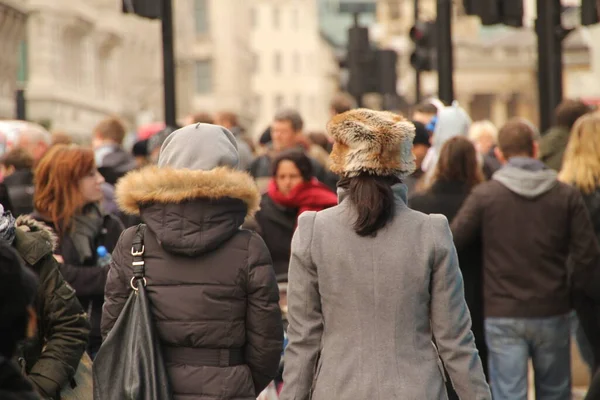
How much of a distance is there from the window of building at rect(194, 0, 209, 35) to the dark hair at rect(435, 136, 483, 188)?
88.4 meters

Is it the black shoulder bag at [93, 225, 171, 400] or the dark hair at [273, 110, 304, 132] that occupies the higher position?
the dark hair at [273, 110, 304, 132]

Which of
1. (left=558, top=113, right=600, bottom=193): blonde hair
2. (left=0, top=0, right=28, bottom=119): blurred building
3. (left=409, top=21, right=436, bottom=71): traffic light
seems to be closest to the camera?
(left=558, top=113, right=600, bottom=193): blonde hair

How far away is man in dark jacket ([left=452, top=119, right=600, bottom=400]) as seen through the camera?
8391mm

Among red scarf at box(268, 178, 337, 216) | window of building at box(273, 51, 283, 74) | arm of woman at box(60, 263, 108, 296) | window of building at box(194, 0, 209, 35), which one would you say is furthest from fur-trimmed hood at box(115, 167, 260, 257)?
window of building at box(273, 51, 283, 74)

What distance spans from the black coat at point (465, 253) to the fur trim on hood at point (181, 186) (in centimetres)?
291

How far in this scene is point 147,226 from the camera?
19.6 ft

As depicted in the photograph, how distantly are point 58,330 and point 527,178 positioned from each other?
335 centimetres

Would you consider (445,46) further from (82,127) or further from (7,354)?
(82,127)

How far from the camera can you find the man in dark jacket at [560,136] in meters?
11.1

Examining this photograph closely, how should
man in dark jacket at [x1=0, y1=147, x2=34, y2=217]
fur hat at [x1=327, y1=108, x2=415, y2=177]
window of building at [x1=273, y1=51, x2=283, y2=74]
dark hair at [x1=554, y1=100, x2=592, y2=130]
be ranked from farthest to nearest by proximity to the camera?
1. window of building at [x1=273, y1=51, x2=283, y2=74]
2. dark hair at [x1=554, y1=100, x2=592, y2=130]
3. man in dark jacket at [x1=0, y1=147, x2=34, y2=217]
4. fur hat at [x1=327, y1=108, x2=415, y2=177]

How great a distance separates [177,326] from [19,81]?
3926cm

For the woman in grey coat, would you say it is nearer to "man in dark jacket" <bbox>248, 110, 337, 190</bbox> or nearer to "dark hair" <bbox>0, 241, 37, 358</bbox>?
"dark hair" <bbox>0, 241, 37, 358</bbox>

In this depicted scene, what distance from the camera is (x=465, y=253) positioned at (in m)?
8.69

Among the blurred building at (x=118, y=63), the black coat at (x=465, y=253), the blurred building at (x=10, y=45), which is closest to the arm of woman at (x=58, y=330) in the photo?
the black coat at (x=465, y=253)
